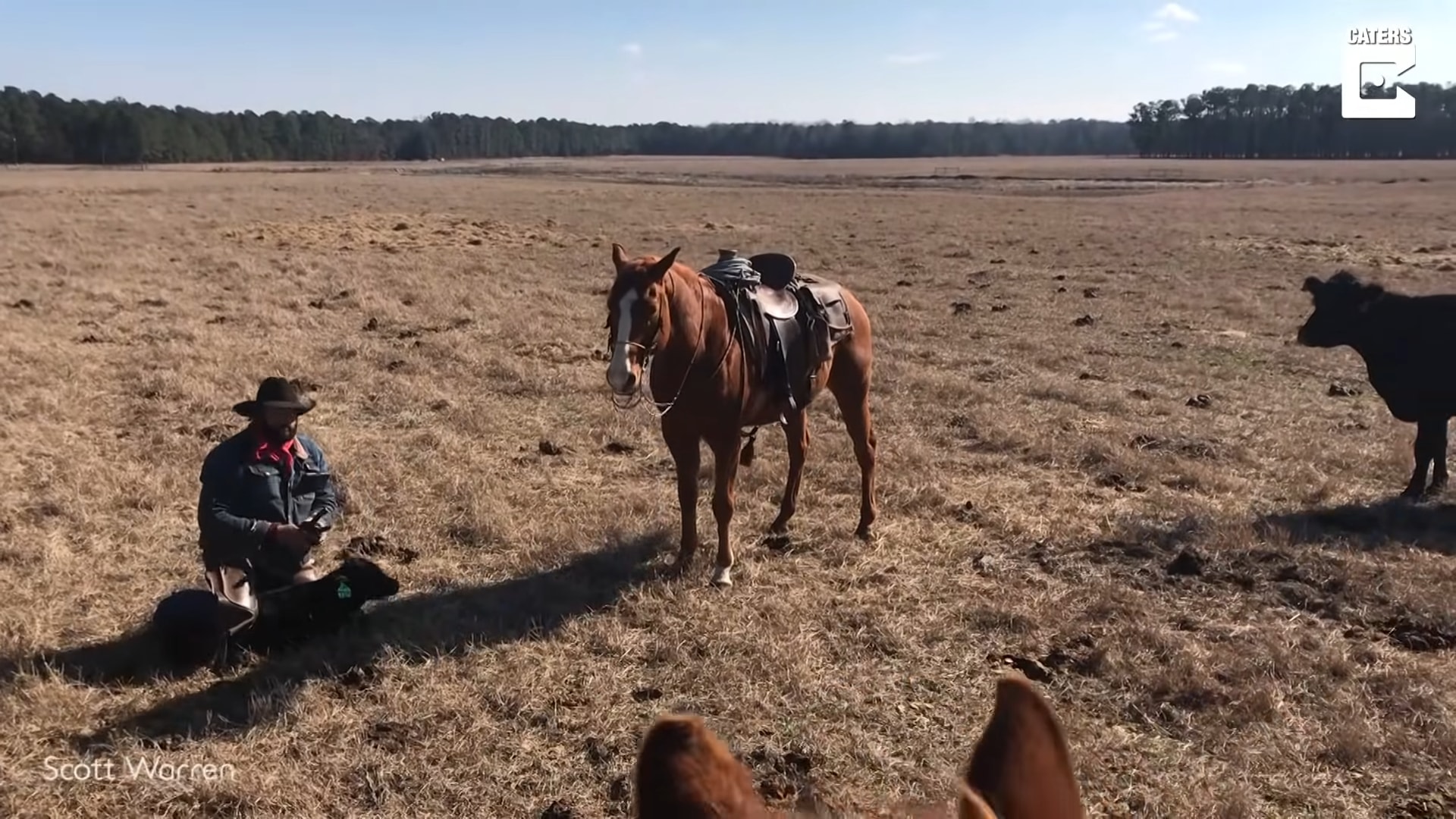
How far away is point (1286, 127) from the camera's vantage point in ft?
320

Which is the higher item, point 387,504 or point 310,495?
point 310,495

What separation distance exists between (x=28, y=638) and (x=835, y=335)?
4.50m

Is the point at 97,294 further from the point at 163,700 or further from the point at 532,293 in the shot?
the point at 163,700

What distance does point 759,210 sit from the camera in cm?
3412

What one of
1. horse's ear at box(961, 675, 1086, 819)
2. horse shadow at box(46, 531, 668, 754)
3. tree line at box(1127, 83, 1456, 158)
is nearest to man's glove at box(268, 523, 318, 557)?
horse shadow at box(46, 531, 668, 754)

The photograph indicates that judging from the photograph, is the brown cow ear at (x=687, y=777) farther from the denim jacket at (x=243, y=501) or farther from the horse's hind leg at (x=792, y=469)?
the horse's hind leg at (x=792, y=469)

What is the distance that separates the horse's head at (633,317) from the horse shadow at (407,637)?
133 cm

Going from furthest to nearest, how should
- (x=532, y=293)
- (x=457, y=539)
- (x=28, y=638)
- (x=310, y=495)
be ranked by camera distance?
(x=532, y=293), (x=457, y=539), (x=310, y=495), (x=28, y=638)

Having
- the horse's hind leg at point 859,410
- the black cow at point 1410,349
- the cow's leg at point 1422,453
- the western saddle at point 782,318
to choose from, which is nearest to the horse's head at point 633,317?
the western saddle at point 782,318

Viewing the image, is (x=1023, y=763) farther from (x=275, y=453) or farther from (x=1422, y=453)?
(x=1422, y=453)

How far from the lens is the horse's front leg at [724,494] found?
5.27 meters

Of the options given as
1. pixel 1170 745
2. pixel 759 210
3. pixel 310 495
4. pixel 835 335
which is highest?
pixel 759 210

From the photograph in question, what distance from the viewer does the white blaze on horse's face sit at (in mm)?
4438

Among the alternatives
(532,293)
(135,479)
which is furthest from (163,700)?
(532,293)
